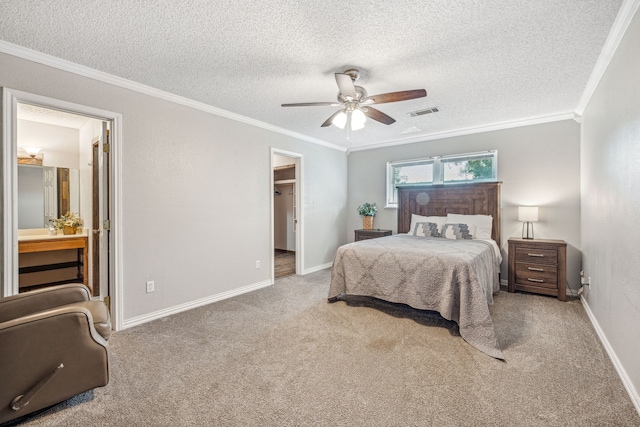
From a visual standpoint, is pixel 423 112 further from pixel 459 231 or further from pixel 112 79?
pixel 112 79

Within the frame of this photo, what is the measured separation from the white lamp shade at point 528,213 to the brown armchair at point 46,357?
4.72m

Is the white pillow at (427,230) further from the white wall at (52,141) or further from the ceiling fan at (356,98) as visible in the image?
the white wall at (52,141)

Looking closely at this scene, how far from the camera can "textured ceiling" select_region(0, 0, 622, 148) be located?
1.91 meters

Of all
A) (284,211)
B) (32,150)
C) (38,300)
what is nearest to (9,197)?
(38,300)

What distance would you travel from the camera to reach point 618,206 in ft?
7.18

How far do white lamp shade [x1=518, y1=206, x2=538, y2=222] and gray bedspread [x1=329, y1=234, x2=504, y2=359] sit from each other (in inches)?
24.2

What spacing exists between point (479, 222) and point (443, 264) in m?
1.91

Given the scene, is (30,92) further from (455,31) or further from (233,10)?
(455,31)

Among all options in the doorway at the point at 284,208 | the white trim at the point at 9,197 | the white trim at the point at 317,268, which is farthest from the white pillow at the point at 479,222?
the white trim at the point at 9,197

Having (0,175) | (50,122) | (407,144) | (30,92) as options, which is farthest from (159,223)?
(407,144)

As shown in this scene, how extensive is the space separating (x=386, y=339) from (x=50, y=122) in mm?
5181

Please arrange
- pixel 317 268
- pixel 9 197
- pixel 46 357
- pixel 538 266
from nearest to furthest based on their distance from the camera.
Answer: pixel 46 357, pixel 9 197, pixel 538 266, pixel 317 268

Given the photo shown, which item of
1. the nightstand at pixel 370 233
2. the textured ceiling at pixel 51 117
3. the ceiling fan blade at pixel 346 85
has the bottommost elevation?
the nightstand at pixel 370 233

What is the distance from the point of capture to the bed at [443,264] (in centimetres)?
269
